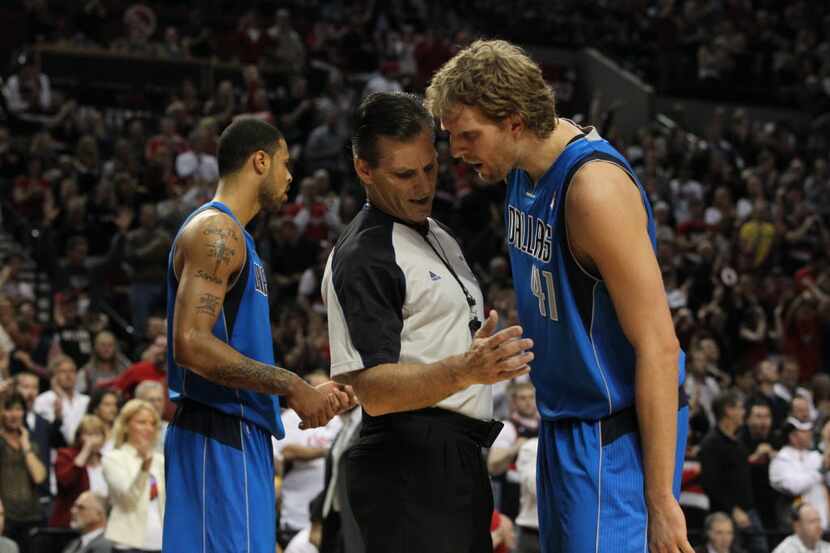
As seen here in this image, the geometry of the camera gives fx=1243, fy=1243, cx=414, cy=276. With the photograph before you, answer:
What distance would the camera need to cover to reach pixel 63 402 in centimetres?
1009

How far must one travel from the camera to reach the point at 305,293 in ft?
44.1

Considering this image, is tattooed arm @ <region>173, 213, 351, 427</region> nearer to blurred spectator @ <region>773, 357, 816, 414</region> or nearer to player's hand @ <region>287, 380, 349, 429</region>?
player's hand @ <region>287, 380, 349, 429</region>

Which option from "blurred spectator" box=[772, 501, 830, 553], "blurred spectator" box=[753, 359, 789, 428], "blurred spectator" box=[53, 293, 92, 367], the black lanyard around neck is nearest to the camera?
the black lanyard around neck

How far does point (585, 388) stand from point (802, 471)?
726 centimetres

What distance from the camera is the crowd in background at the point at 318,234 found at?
30.7 ft

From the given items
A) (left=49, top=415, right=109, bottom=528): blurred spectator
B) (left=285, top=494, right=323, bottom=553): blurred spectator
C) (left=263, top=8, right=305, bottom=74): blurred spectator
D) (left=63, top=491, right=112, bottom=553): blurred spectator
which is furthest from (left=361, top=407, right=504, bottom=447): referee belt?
(left=263, top=8, right=305, bottom=74): blurred spectator

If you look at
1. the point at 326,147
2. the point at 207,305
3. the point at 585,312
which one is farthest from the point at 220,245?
the point at 326,147

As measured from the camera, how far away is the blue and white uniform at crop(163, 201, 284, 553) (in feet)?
14.2

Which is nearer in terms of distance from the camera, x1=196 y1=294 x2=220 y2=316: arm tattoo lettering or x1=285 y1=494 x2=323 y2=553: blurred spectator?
x1=196 y1=294 x2=220 y2=316: arm tattoo lettering

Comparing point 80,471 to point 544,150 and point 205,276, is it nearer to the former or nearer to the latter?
point 205,276

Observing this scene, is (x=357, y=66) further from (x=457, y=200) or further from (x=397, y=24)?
(x=457, y=200)

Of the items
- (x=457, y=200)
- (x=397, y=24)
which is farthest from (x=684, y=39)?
(x=457, y=200)

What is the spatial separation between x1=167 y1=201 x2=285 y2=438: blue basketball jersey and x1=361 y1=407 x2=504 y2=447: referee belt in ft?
2.10

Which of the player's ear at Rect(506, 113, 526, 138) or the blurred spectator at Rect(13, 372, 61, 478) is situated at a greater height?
the player's ear at Rect(506, 113, 526, 138)
